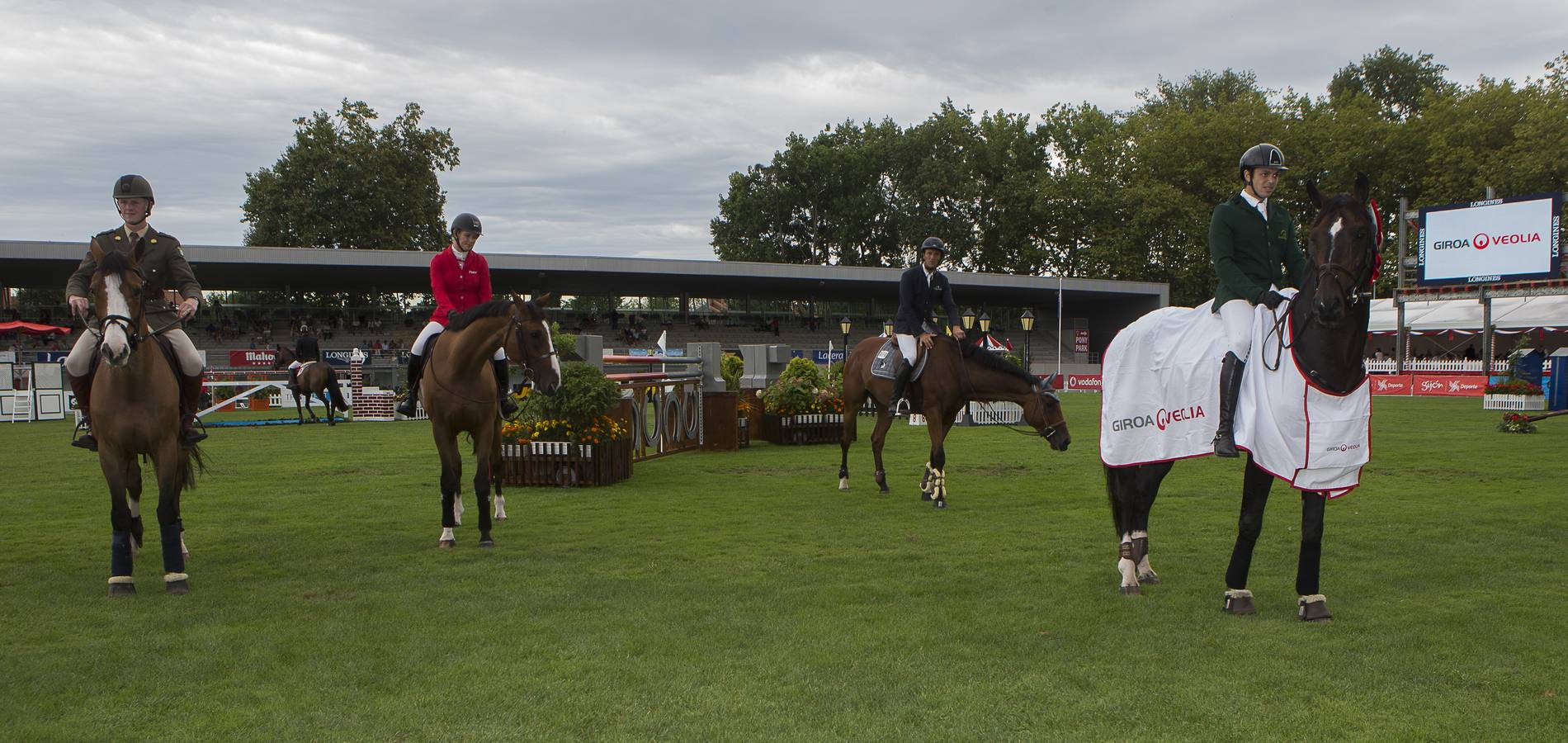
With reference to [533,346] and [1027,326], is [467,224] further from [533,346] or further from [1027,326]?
[1027,326]

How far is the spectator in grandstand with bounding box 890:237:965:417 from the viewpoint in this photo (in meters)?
10.0

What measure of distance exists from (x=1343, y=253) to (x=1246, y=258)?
763mm

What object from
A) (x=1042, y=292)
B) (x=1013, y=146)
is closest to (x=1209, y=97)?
(x=1013, y=146)

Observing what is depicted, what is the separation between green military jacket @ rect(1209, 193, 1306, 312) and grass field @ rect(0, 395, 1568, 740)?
1806 mm

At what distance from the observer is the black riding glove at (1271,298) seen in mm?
5285

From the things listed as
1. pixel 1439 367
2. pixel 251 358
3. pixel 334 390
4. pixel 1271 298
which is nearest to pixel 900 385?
pixel 1271 298

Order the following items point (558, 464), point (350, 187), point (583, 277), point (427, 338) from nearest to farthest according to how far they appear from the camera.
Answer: point (427, 338)
point (558, 464)
point (583, 277)
point (350, 187)

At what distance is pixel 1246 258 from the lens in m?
5.69

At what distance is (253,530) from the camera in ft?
27.6

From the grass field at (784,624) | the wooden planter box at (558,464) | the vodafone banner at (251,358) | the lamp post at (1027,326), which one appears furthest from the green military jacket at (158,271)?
the vodafone banner at (251,358)

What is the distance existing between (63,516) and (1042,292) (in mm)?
49993

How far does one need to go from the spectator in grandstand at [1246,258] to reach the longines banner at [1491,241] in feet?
107

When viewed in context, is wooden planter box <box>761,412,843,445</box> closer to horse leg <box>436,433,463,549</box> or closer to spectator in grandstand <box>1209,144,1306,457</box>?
horse leg <box>436,433,463,549</box>

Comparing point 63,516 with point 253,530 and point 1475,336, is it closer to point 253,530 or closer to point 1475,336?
point 253,530
